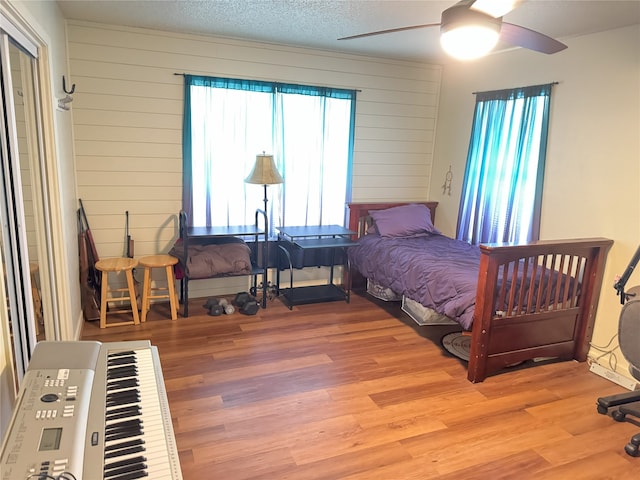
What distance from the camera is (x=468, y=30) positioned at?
1830mm

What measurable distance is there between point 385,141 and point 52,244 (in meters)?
3.25

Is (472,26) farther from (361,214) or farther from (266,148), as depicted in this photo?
(361,214)

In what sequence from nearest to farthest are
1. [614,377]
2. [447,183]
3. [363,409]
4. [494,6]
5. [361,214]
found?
[494,6] → [363,409] → [614,377] → [361,214] → [447,183]

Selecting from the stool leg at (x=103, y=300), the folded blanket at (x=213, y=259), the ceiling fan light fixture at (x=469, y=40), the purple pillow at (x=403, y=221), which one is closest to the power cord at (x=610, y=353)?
the purple pillow at (x=403, y=221)

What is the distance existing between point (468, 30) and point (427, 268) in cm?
197

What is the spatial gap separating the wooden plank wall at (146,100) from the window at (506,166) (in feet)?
3.89

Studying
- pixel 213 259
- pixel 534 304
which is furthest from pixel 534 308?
pixel 213 259

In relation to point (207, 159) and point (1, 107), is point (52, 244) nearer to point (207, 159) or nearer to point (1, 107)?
point (1, 107)

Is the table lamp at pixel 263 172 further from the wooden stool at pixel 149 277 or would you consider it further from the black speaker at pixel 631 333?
the black speaker at pixel 631 333

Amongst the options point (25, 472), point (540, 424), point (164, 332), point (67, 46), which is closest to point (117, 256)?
point (164, 332)

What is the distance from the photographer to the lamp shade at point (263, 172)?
385 cm

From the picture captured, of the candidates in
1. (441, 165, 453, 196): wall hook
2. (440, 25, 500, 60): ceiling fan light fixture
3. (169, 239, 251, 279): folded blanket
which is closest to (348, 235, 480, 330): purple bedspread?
(441, 165, 453, 196): wall hook

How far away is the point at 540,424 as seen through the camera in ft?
8.23

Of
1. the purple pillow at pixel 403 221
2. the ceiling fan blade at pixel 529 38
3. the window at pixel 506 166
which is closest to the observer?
the ceiling fan blade at pixel 529 38
